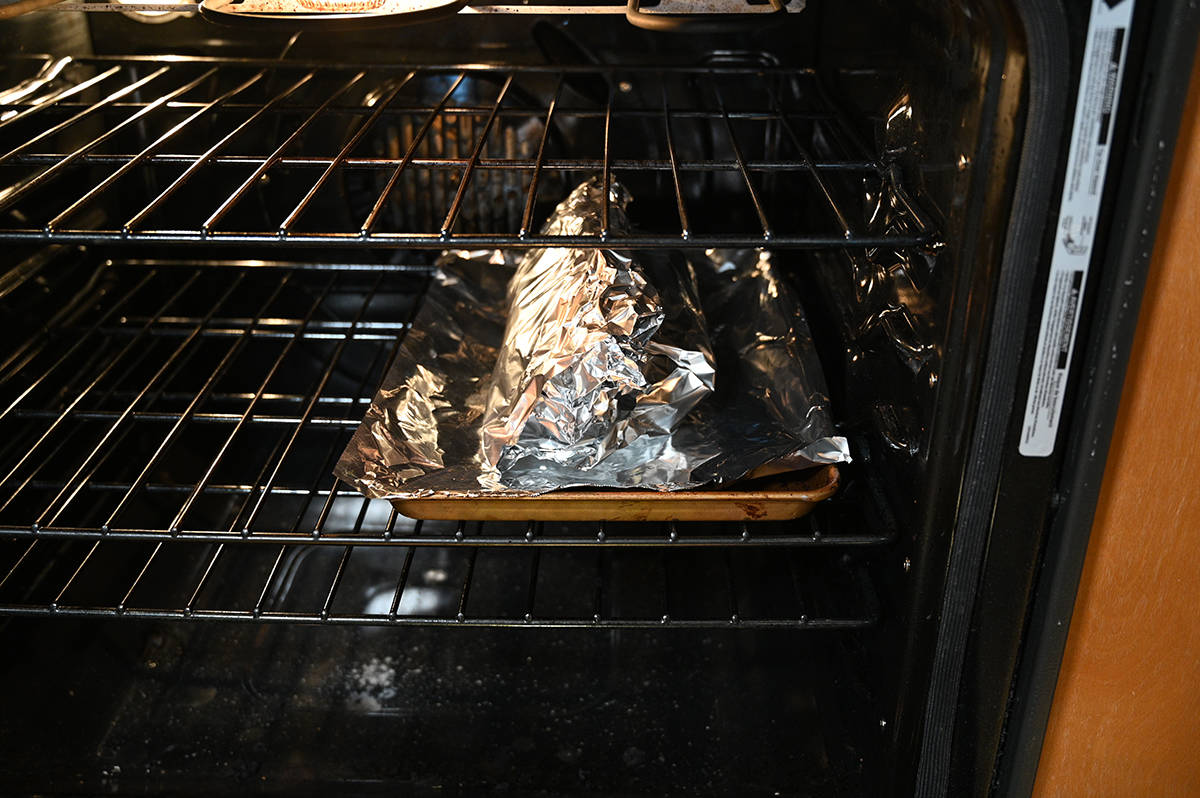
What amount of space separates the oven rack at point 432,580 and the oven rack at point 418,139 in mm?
377

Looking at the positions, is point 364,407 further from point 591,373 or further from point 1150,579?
point 1150,579

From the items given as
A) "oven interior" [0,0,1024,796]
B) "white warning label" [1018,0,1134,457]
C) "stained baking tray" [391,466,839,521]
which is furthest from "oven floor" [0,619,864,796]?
"white warning label" [1018,0,1134,457]

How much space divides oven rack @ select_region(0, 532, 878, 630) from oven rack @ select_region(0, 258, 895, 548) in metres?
0.04

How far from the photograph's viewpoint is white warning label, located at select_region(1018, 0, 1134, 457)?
548 mm

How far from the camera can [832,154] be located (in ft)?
3.17

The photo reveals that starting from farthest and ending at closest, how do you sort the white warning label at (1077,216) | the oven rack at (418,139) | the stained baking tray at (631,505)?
the oven rack at (418,139), the stained baking tray at (631,505), the white warning label at (1077,216)

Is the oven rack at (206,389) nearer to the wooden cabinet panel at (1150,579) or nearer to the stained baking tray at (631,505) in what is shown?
the stained baking tray at (631,505)

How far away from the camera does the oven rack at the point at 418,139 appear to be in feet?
3.10

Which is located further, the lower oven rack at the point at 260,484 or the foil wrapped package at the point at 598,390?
the lower oven rack at the point at 260,484

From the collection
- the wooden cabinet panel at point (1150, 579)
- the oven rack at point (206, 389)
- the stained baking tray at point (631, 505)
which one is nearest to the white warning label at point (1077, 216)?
the wooden cabinet panel at point (1150, 579)

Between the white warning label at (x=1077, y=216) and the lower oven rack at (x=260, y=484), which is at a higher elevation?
the white warning label at (x=1077, y=216)

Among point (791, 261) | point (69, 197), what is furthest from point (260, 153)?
point (791, 261)

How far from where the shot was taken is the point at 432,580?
1183 mm

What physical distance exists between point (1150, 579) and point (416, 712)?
692 millimetres
